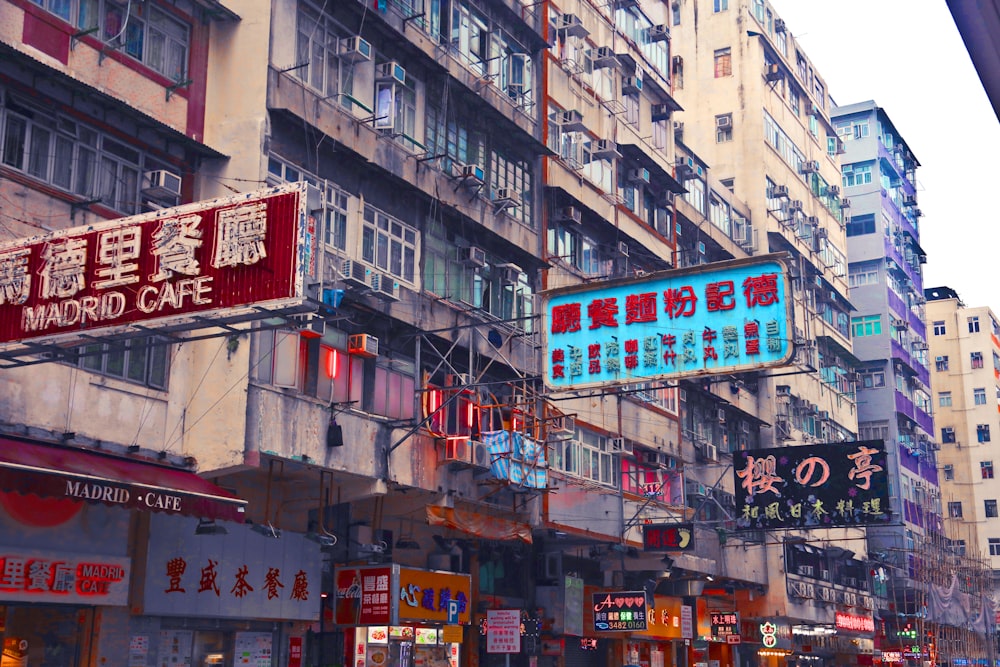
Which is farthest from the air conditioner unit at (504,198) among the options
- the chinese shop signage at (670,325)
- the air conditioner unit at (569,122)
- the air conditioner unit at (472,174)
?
the chinese shop signage at (670,325)

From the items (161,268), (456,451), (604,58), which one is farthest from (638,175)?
(161,268)

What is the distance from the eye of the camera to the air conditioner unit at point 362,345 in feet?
66.7

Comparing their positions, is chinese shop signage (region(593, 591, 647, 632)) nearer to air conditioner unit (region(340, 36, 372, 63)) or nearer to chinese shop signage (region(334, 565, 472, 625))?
chinese shop signage (region(334, 565, 472, 625))

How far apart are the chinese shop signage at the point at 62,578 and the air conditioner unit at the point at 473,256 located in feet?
31.6

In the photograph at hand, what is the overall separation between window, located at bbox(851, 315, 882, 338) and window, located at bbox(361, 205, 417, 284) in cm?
4365

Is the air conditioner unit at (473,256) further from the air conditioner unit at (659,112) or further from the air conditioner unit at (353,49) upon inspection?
the air conditioner unit at (659,112)

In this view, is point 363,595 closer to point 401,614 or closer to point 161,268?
point 401,614

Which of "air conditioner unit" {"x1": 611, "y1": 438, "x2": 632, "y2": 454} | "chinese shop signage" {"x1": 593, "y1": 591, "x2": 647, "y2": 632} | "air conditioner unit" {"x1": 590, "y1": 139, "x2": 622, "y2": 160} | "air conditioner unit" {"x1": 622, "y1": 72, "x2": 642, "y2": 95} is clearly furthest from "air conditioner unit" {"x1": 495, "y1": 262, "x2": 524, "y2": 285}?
"air conditioner unit" {"x1": 622, "y1": 72, "x2": 642, "y2": 95}

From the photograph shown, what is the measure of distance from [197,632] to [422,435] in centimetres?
536

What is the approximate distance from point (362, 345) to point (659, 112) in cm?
1875

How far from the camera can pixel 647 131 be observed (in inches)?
1379

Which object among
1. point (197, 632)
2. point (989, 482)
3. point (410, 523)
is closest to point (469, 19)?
point (410, 523)

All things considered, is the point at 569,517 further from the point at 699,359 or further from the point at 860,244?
the point at 860,244

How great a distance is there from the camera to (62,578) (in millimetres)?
15633
